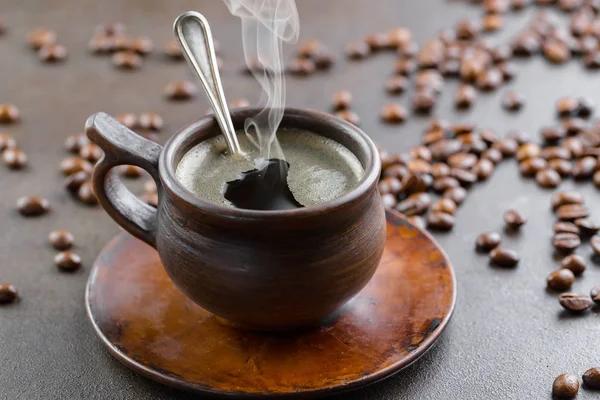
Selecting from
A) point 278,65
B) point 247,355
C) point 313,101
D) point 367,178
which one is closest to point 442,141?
point 313,101

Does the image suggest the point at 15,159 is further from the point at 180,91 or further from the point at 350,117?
the point at 350,117

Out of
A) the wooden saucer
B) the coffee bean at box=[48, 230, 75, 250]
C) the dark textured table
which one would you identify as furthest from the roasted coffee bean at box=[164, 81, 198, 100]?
the wooden saucer

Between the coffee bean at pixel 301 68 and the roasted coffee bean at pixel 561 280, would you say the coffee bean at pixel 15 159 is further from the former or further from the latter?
the roasted coffee bean at pixel 561 280

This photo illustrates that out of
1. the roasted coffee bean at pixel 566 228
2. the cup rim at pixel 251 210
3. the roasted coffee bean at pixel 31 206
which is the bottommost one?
the roasted coffee bean at pixel 31 206

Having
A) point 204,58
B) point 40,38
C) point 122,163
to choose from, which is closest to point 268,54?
point 204,58

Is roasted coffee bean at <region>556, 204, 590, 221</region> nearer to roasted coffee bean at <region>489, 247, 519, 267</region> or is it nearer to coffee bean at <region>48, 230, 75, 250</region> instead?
roasted coffee bean at <region>489, 247, 519, 267</region>

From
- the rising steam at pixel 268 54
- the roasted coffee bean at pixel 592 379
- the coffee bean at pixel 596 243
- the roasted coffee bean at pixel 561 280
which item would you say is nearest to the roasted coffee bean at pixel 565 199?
the coffee bean at pixel 596 243
